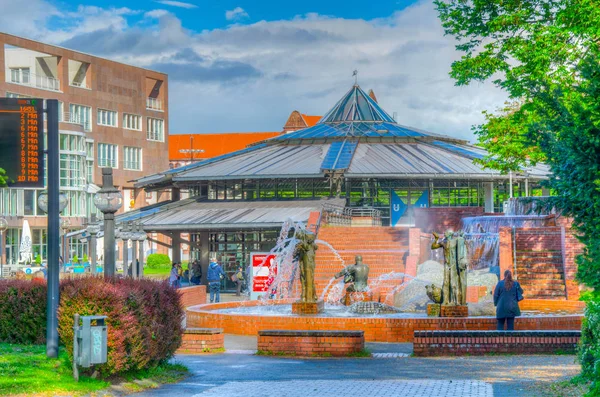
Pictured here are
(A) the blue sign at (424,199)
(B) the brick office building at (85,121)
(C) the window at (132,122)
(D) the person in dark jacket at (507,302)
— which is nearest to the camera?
(D) the person in dark jacket at (507,302)

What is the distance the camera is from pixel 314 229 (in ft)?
135

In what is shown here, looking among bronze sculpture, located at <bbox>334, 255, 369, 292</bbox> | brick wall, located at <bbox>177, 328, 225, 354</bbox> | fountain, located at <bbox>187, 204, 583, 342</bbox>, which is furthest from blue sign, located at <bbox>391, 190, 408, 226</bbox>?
brick wall, located at <bbox>177, 328, 225, 354</bbox>

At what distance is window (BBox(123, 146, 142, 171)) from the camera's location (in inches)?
3723

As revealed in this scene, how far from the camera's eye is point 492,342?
18.3m

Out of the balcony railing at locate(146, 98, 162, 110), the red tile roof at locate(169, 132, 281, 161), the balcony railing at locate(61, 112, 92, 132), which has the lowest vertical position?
the balcony railing at locate(61, 112, 92, 132)

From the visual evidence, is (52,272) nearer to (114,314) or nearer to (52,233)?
(52,233)

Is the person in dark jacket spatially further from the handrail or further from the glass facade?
the glass facade

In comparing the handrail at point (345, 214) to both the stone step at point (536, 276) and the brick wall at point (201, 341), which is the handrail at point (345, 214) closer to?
the stone step at point (536, 276)

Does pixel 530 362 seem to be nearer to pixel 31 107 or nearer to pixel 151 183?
pixel 31 107

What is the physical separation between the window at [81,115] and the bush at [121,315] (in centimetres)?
7338

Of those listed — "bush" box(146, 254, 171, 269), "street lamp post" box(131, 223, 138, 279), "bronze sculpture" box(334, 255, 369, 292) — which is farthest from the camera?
"bush" box(146, 254, 171, 269)

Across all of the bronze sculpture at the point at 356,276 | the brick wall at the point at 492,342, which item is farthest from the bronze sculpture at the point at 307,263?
the brick wall at the point at 492,342

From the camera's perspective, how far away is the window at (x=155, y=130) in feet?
320

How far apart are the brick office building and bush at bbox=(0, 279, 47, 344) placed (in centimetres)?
5899
